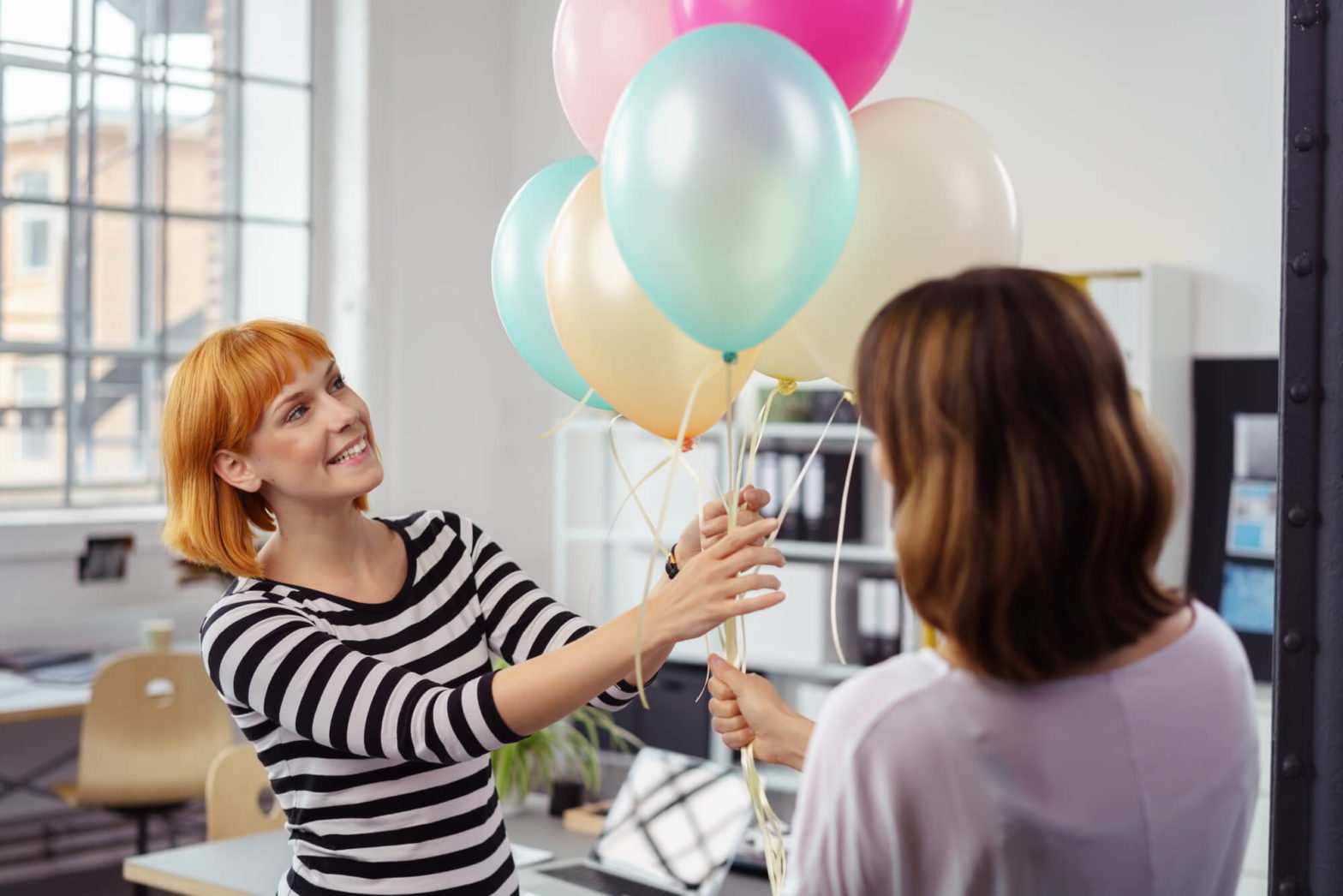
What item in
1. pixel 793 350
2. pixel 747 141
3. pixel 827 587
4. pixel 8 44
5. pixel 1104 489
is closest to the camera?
pixel 1104 489

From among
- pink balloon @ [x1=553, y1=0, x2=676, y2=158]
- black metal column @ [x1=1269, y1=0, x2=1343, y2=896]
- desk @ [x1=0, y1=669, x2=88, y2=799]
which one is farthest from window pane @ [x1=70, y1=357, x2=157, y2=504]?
black metal column @ [x1=1269, y1=0, x2=1343, y2=896]

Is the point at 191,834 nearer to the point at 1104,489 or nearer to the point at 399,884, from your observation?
the point at 399,884

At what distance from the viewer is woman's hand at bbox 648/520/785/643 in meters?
1.22

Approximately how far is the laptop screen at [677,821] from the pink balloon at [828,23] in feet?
4.37

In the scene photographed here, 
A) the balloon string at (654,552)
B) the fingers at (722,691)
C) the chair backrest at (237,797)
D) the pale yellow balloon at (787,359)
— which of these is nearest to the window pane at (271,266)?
the chair backrest at (237,797)

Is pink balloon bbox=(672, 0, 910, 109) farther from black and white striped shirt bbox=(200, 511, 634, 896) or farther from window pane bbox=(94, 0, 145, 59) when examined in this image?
window pane bbox=(94, 0, 145, 59)

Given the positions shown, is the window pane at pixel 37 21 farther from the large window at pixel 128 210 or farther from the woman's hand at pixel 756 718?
the woman's hand at pixel 756 718

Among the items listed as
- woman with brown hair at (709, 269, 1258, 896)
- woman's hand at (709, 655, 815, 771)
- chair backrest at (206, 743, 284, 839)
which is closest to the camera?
woman with brown hair at (709, 269, 1258, 896)

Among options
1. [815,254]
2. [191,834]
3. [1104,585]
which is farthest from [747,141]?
[191,834]

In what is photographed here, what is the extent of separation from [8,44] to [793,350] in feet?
13.1

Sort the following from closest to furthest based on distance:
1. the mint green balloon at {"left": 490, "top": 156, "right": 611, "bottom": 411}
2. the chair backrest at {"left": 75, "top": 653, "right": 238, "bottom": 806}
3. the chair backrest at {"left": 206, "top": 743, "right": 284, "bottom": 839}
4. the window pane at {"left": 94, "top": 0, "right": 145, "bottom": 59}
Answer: the mint green balloon at {"left": 490, "top": 156, "right": 611, "bottom": 411}, the chair backrest at {"left": 206, "top": 743, "right": 284, "bottom": 839}, the chair backrest at {"left": 75, "top": 653, "right": 238, "bottom": 806}, the window pane at {"left": 94, "top": 0, "right": 145, "bottom": 59}

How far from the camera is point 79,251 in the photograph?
15.1ft

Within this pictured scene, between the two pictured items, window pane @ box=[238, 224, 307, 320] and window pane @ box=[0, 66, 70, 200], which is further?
window pane @ box=[238, 224, 307, 320]

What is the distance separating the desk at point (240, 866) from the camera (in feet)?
7.24
